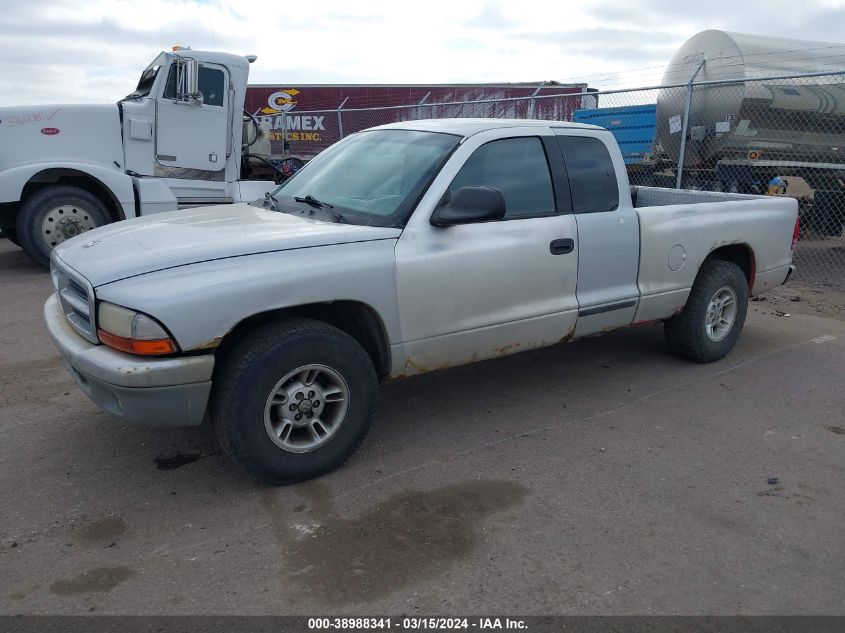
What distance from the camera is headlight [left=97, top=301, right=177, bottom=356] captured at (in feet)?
10.1

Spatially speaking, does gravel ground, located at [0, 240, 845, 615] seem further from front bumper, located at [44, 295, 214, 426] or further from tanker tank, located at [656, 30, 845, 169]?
tanker tank, located at [656, 30, 845, 169]

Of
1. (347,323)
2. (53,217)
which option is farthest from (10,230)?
(347,323)

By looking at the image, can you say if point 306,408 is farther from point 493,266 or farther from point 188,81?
point 188,81

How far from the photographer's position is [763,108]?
11.0 meters

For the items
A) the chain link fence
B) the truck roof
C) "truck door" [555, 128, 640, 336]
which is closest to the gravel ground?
"truck door" [555, 128, 640, 336]

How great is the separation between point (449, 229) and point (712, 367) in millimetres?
2813

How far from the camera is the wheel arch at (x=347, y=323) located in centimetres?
346

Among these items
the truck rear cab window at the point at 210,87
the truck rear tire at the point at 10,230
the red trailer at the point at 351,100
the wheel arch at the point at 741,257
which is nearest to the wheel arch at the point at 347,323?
the wheel arch at the point at 741,257

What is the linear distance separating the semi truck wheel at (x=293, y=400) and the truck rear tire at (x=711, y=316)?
2.81m

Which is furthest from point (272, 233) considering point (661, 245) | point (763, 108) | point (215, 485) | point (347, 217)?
point (763, 108)

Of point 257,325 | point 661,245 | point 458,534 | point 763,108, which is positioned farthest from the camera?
point 763,108

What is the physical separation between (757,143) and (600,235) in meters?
8.19

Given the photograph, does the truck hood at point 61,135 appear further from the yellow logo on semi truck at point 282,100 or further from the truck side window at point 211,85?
the yellow logo on semi truck at point 282,100

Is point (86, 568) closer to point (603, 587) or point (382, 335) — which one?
point (382, 335)
